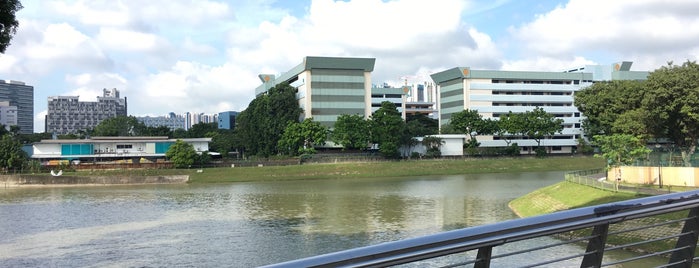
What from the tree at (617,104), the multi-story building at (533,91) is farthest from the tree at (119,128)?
the tree at (617,104)

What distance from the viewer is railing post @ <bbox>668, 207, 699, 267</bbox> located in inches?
134

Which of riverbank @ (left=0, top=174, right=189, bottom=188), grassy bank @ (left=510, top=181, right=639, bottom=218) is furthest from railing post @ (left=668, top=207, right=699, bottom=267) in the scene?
riverbank @ (left=0, top=174, right=189, bottom=188)

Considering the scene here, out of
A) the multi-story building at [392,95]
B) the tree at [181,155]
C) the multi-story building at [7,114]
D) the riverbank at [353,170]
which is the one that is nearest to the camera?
the riverbank at [353,170]

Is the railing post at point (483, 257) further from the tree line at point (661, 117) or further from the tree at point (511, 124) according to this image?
the tree at point (511, 124)

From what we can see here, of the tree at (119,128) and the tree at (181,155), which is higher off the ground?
the tree at (119,128)

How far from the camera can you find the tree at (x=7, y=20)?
587 inches

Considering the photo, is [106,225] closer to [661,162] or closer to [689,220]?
[689,220]

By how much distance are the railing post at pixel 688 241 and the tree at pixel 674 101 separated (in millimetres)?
39715

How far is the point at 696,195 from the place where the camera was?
11.1ft

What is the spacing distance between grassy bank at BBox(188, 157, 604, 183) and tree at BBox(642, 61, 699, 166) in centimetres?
3541

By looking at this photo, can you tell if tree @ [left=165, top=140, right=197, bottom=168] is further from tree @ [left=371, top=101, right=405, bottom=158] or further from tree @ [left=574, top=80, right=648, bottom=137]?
tree @ [left=574, top=80, right=648, bottom=137]

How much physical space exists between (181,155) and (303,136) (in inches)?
789

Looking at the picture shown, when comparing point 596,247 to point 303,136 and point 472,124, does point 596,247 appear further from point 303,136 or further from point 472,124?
point 472,124

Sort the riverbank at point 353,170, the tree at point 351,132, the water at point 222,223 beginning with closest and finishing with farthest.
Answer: the water at point 222,223, the riverbank at point 353,170, the tree at point 351,132
